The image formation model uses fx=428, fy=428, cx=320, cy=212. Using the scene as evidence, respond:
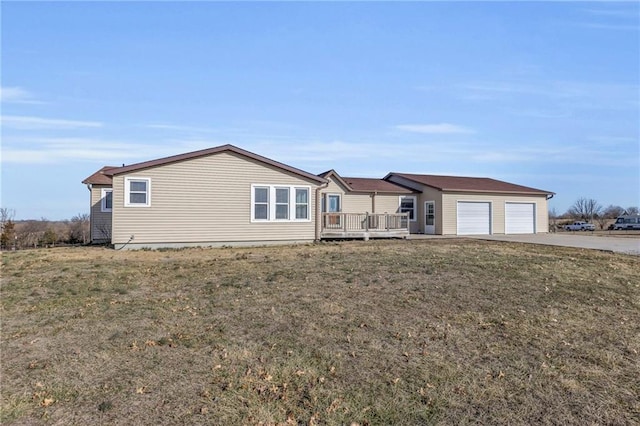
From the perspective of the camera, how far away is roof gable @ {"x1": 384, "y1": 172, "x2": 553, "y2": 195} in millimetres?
26778

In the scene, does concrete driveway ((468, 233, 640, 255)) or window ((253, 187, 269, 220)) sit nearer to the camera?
concrete driveway ((468, 233, 640, 255))

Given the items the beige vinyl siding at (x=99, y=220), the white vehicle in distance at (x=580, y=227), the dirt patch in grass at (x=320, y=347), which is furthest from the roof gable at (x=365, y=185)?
the white vehicle in distance at (x=580, y=227)

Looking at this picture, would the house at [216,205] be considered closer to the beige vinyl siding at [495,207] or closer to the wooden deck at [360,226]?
the wooden deck at [360,226]

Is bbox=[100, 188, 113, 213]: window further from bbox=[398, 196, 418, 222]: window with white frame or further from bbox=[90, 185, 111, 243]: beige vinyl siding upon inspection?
bbox=[398, 196, 418, 222]: window with white frame

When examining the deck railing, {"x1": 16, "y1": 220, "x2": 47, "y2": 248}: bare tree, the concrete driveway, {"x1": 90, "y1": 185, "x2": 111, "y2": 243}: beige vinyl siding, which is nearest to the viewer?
the concrete driveway

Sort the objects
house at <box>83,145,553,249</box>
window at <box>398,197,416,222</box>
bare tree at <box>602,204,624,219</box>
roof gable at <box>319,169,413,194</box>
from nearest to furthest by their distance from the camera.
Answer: house at <box>83,145,553,249</box> < roof gable at <box>319,169,413,194</box> < window at <box>398,197,416,222</box> < bare tree at <box>602,204,624,219</box>

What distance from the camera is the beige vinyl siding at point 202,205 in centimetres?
1606

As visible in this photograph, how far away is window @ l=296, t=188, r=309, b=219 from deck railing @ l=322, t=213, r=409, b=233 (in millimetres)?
1564

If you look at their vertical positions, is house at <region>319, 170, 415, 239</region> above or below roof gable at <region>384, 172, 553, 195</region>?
below

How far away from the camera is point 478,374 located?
469cm

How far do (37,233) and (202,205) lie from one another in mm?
14276

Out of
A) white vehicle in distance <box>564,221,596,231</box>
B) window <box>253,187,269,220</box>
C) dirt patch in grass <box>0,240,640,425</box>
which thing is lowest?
dirt patch in grass <box>0,240,640,425</box>

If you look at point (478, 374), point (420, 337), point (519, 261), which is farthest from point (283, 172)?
Answer: point (478, 374)

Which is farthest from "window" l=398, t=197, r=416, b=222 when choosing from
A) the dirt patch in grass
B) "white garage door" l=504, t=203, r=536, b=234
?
the dirt patch in grass
